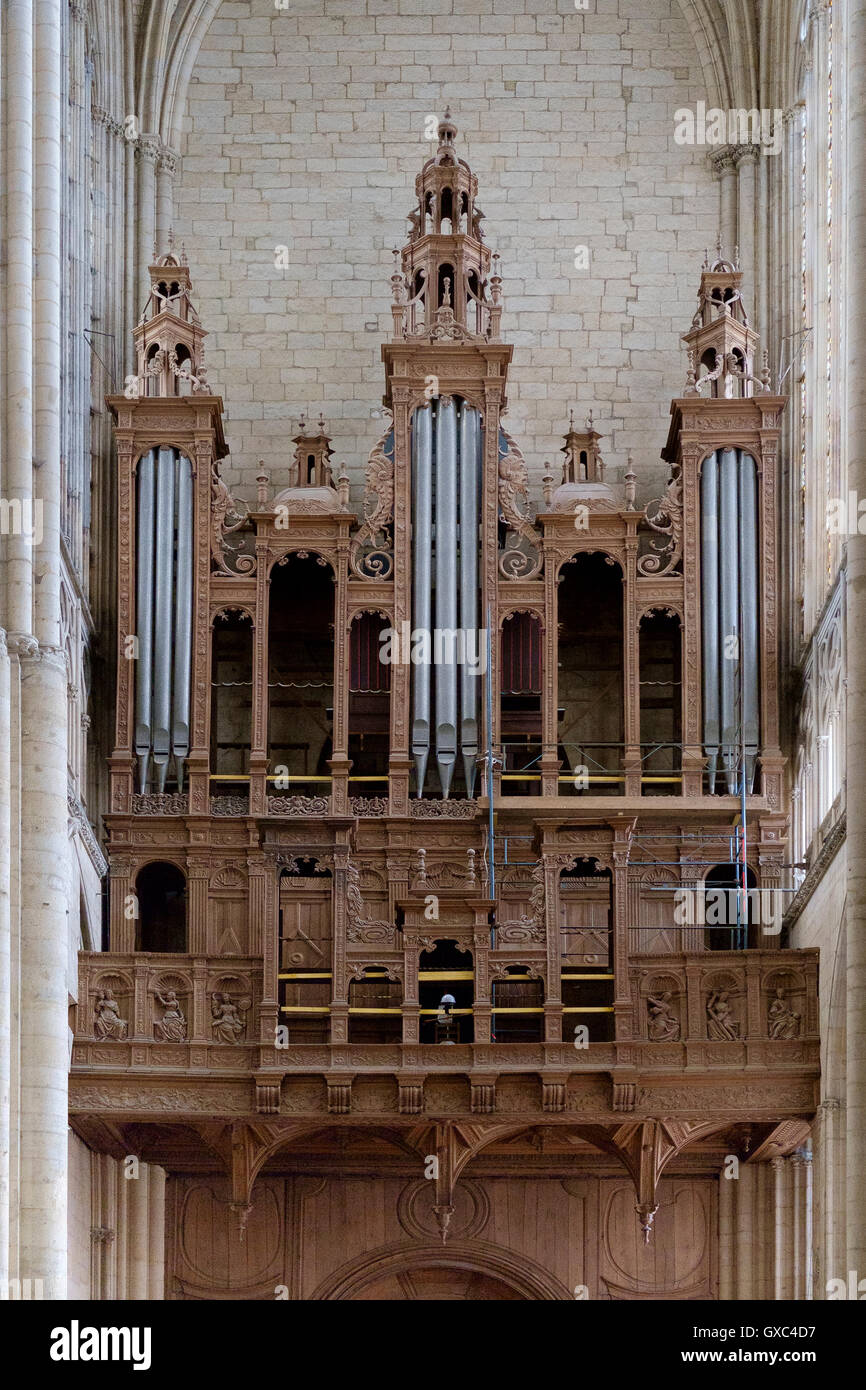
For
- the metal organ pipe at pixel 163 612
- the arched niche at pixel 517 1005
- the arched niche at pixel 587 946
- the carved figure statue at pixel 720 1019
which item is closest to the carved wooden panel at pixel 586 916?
the arched niche at pixel 587 946

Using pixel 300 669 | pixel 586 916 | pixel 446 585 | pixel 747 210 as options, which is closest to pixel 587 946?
pixel 586 916

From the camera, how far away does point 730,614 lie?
1138 inches

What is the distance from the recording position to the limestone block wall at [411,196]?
31953 millimetres

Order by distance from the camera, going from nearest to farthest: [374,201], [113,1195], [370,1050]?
1. [370,1050]
2. [113,1195]
3. [374,201]

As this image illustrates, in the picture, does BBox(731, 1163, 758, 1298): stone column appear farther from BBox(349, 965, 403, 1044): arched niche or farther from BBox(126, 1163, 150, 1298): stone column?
BBox(126, 1163, 150, 1298): stone column

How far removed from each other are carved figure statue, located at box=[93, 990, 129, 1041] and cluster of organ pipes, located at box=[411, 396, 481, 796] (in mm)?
4106

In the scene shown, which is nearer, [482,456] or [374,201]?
[482,456]

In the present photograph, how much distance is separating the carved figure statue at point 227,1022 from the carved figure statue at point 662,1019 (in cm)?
355

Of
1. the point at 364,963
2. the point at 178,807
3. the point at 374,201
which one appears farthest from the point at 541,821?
the point at 374,201

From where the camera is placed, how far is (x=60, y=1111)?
23.9 metres

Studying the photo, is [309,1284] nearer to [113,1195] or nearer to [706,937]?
[113,1195]

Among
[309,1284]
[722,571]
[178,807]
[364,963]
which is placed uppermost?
[722,571]

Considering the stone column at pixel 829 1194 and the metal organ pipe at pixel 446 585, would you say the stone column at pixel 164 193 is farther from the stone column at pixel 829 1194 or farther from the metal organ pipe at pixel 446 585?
the stone column at pixel 829 1194

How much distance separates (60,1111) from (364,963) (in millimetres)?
3418
